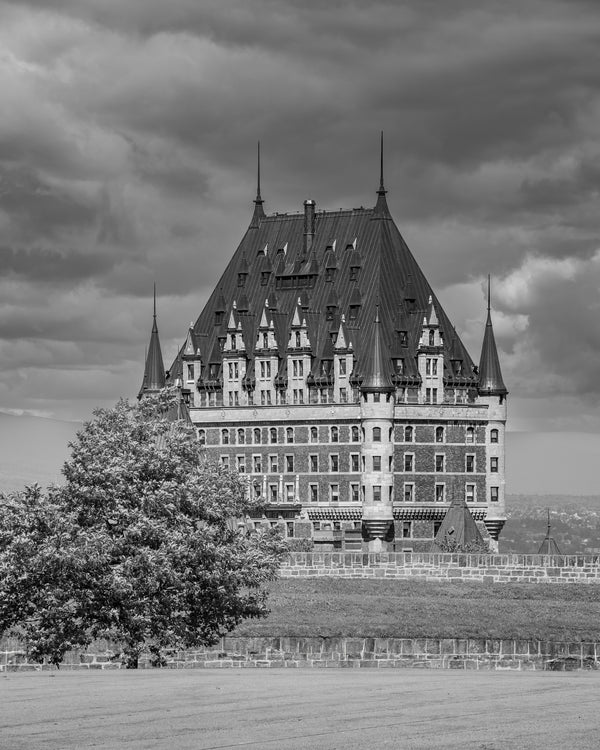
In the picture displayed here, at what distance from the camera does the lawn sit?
63.5 metres

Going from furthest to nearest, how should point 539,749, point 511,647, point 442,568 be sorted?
point 442,568 → point 511,647 → point 539,749

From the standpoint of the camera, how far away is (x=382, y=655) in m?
50.5

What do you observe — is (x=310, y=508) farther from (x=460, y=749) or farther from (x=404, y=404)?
(x=460, y=749)

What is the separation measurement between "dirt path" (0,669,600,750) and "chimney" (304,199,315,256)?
4597 inches

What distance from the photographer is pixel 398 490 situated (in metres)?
145

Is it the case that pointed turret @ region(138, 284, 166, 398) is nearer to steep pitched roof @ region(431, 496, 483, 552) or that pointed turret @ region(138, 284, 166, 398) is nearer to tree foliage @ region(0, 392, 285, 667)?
steep pitched roof @ region(431, 496, 483, 552)

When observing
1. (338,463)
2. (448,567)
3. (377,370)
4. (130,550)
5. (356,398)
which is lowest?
(448,567)

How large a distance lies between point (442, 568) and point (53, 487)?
3773 centimetres

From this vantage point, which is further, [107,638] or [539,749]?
[107,638]

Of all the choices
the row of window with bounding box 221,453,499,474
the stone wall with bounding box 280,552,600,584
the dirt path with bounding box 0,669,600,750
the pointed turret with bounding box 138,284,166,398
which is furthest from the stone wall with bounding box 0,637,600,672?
the pointed turret with bounding box 138,284,166,398

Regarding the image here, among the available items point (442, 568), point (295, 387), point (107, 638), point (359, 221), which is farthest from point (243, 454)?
point (107, 638)

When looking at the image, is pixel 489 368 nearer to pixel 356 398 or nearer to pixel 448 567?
pixel 356 398

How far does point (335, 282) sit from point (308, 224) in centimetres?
702

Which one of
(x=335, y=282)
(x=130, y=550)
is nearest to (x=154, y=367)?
(x=335, y=282)
